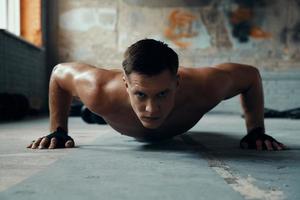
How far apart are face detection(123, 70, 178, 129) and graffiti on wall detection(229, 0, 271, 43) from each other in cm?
577

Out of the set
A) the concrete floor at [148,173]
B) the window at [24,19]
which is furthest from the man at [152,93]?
the window at [24,19]

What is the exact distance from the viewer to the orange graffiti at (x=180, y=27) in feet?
24.2

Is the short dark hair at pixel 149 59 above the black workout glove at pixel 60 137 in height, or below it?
above

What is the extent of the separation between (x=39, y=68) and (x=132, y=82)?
5.58 m

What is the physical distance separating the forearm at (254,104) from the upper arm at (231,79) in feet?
0.11

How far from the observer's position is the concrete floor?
A: 3.79 feet

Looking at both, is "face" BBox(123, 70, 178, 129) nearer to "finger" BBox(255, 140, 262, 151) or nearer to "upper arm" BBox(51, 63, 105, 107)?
"upper arm" BBox(51, 63, 105, 107)

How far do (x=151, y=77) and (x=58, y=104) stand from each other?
87 centimetres

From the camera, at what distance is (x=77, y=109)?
6105 mm

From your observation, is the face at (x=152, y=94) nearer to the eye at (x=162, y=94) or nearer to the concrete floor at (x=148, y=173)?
the eye at (x=162, y=94)

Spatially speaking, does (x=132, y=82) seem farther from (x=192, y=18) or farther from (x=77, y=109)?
(x=192, y=18)

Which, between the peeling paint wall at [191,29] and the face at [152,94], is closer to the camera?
the face at [152,94]

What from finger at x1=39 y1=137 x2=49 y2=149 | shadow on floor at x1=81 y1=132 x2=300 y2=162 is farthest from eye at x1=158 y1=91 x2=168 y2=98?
finger at x1=39 y1=137 x2=49 y2=149

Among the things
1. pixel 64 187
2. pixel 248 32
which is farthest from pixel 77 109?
pixel 64 187
